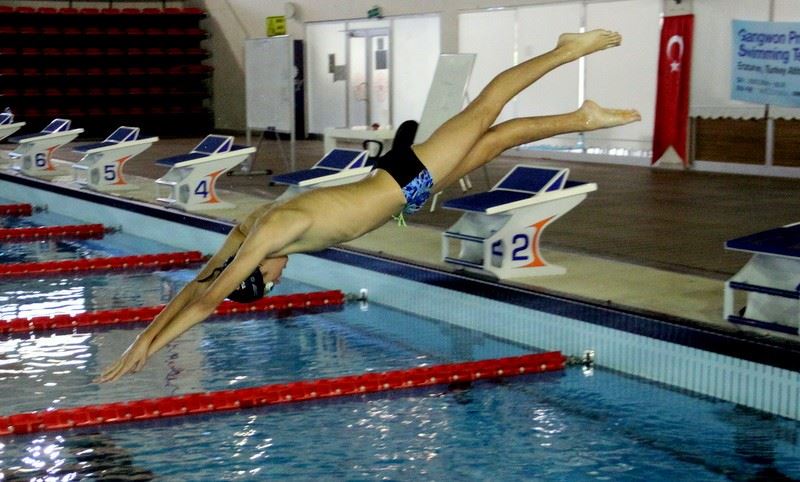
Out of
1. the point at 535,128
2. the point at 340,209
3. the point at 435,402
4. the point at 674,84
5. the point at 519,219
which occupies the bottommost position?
the point at 435,402

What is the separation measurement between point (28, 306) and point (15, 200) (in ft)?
21.4

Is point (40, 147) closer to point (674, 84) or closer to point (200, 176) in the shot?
point (200, 176)

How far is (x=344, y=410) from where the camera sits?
4.99 m

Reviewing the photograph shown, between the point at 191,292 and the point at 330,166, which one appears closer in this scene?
the point at 191,292

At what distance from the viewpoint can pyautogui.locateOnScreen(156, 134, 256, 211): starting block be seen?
10523 millimetres

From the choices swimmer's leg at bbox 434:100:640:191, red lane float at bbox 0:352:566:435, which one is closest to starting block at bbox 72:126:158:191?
red lane float at bbox 0:352:566:435

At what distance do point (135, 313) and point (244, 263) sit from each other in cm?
340

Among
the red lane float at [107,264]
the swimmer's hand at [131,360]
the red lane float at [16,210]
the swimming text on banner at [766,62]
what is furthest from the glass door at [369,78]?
the swimmer's hand at [131,360]

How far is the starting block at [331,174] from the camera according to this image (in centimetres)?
884

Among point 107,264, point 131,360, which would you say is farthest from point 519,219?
point 131,360

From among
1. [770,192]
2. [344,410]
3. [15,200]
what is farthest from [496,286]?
[15,200]

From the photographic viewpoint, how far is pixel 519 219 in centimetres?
684

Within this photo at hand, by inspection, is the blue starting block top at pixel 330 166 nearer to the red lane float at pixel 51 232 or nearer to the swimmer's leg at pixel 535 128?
the red lane float at pixel 51 232

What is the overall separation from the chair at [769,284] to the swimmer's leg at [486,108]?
131 centimetres
